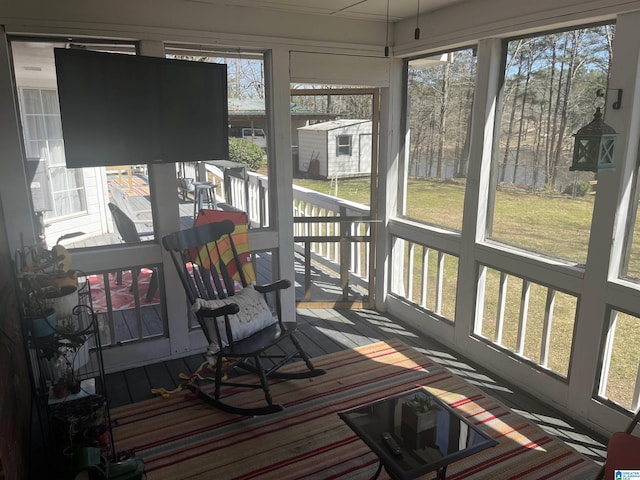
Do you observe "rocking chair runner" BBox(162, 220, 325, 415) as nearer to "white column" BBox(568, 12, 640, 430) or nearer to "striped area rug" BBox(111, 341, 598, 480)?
"striped area rug" BBox(111, 341, 598, 480)

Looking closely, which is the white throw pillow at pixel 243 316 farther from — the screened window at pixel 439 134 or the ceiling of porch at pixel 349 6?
the ceiling of porch at pixel 349 6

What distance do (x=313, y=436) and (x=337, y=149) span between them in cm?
245

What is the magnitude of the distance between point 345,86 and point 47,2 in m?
2.23

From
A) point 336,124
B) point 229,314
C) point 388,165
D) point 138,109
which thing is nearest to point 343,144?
point 336,124

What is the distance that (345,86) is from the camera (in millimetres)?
4105

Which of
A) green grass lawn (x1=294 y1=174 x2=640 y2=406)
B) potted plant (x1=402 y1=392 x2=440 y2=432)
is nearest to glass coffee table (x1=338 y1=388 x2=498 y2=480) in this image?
potted plant (x1=402 y1=392 x2=440 y2=432)

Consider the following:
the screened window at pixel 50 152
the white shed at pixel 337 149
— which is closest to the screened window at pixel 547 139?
the white shed at pixel 337 149

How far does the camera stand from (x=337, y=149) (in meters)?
4.24

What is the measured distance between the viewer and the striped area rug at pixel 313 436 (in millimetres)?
2463

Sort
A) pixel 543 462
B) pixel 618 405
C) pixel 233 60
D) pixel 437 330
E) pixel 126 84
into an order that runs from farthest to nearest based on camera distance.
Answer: pixel 437 330, pixel 233 60, pixel 126 84, pixel 618 405, pixel 543 462

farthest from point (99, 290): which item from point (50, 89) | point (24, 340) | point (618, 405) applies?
point (618, 405)

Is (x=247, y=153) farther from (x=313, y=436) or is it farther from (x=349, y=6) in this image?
(x=313, y=436)

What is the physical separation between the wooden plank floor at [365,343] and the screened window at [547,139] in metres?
0.96

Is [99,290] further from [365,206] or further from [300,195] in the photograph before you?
[365,206]
